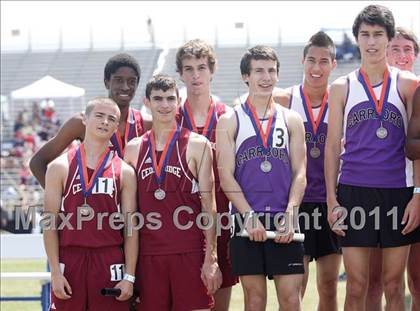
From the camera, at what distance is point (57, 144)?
5859mm

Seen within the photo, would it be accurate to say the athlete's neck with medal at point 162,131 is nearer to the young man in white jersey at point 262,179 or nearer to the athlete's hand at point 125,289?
the young man in white jersey at point 262,179

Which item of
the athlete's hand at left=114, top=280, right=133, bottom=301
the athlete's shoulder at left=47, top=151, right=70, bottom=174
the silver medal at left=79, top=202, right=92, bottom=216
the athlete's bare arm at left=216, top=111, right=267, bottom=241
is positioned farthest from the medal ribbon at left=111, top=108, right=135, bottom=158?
the athlete's hand at left=114, top=280, right=133, bottom=301

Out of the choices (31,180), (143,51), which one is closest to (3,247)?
(31,180)

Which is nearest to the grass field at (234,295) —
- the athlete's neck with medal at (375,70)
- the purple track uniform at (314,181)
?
the purple track uniform at (314,181)

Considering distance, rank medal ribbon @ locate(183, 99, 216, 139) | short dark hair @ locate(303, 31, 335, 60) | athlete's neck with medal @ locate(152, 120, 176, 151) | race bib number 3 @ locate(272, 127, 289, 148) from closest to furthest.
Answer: race bib number 3 @ locate(272, 127, 289, 148) < athlete's neck with medal @ locate(152, 120, 176, 151) < medal ribbon @ locate(183, 99, 216, 139) < short dark hair @ locate(303, 31, 335, 60)

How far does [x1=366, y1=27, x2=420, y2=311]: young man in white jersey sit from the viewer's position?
223 inches

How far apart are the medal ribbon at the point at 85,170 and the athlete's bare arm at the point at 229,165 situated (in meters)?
0.77

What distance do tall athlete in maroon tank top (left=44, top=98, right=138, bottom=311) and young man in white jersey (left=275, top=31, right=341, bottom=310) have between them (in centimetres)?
139

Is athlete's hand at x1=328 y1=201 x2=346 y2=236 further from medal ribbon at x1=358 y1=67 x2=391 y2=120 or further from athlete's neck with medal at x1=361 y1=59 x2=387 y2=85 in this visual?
athlete's neck with medal at x1=361 y1=59 x2=387 y2=85

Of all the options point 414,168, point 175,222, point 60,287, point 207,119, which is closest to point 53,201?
point 60,287

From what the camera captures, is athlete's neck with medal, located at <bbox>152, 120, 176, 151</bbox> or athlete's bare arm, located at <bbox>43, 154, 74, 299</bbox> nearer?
athlete's bare arm, located at <bbox>43, 154, 74, 299</bbox>

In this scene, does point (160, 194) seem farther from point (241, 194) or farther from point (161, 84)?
point (161, 84)

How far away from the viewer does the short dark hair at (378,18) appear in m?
5.38

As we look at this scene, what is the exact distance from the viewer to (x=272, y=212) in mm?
5277
